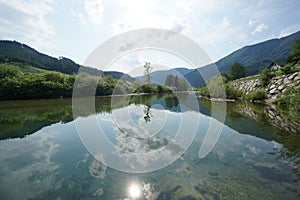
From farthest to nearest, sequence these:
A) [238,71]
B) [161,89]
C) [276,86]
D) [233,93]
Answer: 1. [161,89]
2. [238,71]
3. [233,93]
4. [276,86]

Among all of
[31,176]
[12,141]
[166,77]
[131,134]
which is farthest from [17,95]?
[166,77]

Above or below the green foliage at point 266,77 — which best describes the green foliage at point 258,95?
below

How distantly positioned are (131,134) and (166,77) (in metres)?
71.2

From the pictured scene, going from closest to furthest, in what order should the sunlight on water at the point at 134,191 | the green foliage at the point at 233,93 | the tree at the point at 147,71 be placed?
the sunlight on water at the point at 134,191, the green foliage at the point at 233,93, the tree at the point at 147,71

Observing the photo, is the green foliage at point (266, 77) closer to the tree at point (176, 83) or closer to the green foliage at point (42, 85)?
the green foliage at point (42, 85)

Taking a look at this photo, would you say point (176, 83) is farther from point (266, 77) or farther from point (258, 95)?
point (258, 95)

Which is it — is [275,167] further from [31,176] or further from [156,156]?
[31,176]

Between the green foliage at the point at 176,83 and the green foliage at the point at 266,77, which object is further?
the green foliage at the point at 176,83

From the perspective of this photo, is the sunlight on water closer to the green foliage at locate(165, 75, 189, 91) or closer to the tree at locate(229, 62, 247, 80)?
the tree at locate(229, 62, 247, 80)

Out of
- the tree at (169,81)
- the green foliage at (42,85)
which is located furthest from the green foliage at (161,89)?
the green foliage at (42,85)

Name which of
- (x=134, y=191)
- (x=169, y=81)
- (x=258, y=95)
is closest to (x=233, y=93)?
(x=258, y=95)

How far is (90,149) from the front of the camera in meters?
8.29

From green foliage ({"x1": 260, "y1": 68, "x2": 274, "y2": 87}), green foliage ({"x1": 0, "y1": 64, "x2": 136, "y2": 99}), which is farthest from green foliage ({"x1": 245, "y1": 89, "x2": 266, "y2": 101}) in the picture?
green foliage ({"x1": 0, "y1": 64, "x2": 136, "y2": 99})

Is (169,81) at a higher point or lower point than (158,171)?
higher
